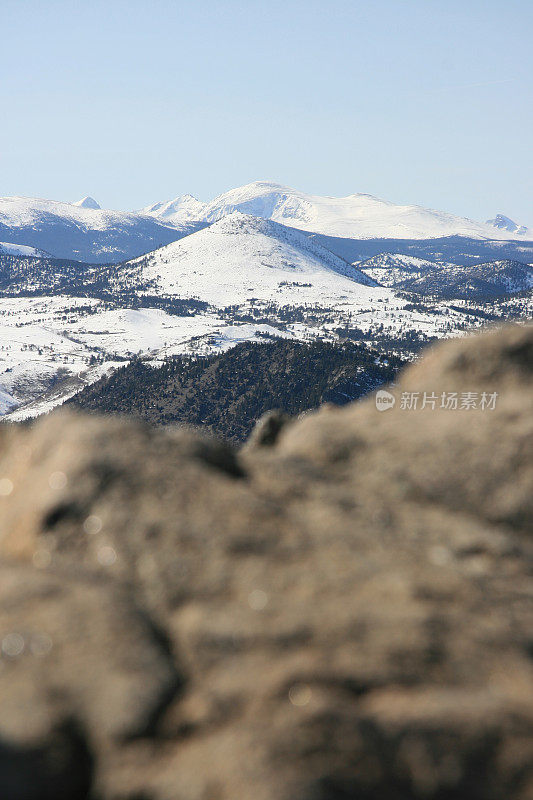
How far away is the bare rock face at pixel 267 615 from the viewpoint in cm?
1037

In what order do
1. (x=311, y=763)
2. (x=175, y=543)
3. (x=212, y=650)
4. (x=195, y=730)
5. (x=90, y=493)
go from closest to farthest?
(x=311, y=763)
(x=195, y=730)
(x=212, y=650)
(x=175, y=543)
(x=90, y=493)

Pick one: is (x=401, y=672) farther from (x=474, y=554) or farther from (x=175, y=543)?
(x=175, y=543)

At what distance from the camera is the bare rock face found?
34.0ft

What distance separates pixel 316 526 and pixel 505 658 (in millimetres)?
4751

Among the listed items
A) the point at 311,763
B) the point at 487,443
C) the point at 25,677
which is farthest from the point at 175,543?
the point at 487,443

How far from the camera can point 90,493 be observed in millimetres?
14875

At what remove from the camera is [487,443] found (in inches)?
679

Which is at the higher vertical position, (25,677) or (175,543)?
(175,543)

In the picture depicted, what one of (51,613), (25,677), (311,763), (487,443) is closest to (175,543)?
(51,613)

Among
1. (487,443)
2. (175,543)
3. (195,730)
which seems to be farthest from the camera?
(487,443)

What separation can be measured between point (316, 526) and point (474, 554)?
12.5 feet

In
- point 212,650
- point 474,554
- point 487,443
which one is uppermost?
point 487,443

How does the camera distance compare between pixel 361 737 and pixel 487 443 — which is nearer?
pixel 361 737

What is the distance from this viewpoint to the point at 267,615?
12.4 meters
